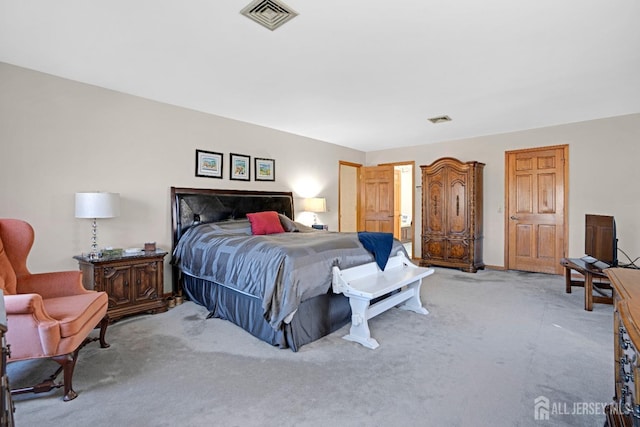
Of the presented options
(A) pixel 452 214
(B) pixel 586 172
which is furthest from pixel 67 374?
(B) pixel 586 172

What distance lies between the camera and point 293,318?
2514 millimetres

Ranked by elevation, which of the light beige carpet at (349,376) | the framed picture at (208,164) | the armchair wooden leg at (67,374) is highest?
Answer: the framed picture at (208,164)

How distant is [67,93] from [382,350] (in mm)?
3783

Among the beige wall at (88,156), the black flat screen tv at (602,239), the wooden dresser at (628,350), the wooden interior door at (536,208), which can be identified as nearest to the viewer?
the wooden dresser at (628,350)

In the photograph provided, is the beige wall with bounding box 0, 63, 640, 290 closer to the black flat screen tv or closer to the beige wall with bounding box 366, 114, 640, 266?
the beige wall with bounding box 366, 114, 640, 266

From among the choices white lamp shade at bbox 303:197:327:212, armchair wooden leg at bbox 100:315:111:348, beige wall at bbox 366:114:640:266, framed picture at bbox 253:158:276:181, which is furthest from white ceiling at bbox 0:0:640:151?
armchair wooden leg at bbox 100:315:111:348

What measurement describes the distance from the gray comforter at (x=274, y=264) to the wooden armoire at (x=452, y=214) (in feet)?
8.01

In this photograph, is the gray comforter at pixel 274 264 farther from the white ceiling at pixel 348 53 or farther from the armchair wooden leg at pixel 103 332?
the white ceiling at pixel 348 53

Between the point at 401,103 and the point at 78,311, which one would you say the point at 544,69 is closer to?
the point at 401,103

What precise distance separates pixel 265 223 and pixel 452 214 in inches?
132

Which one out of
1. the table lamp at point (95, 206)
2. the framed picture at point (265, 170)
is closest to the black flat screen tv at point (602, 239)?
the framed picture at point (265, 170)

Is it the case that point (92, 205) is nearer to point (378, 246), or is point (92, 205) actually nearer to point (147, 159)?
point (147, 159)

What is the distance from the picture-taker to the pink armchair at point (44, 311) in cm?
180

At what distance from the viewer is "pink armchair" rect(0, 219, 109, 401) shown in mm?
1802
